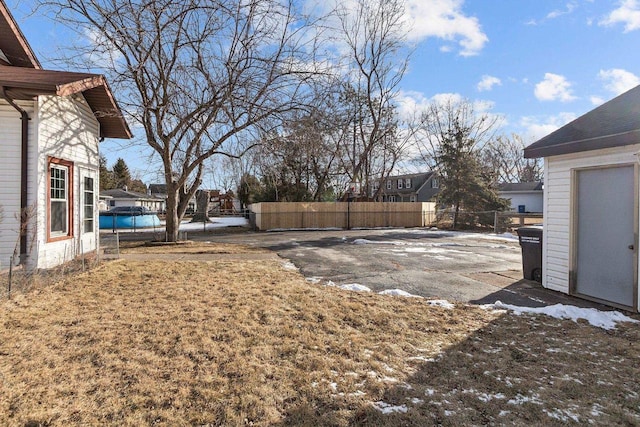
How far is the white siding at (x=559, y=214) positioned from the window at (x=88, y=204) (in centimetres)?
999

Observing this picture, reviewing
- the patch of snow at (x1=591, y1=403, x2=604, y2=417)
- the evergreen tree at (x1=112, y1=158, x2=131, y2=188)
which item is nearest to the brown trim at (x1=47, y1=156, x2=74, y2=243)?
the patch of snow at (x1=591, y1=403, x2=604, y2=417)

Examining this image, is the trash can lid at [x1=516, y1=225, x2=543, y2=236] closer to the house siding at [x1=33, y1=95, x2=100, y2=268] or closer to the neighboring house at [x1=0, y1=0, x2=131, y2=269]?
the neighboring house at [x1=0, y1=0, x2=131, y2=269]

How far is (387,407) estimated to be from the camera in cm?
262

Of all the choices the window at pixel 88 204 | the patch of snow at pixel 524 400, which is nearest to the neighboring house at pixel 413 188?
the window at pixel 88 204

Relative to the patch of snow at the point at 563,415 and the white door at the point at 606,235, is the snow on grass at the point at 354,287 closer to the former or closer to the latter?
the white door at the point at 606,235

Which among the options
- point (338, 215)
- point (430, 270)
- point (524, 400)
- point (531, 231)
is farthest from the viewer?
point (338, 215)

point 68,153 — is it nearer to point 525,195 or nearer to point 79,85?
point 79,85

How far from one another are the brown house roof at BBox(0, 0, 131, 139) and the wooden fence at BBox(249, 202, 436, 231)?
40.0 ft

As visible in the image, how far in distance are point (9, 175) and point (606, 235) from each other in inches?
399

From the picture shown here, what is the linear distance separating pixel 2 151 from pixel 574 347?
361 inches

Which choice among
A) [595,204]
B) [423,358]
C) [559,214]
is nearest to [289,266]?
[423,358]

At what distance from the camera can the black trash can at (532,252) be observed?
706cm

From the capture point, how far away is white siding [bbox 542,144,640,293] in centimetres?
592

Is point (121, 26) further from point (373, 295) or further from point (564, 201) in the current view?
point (564, 201)
